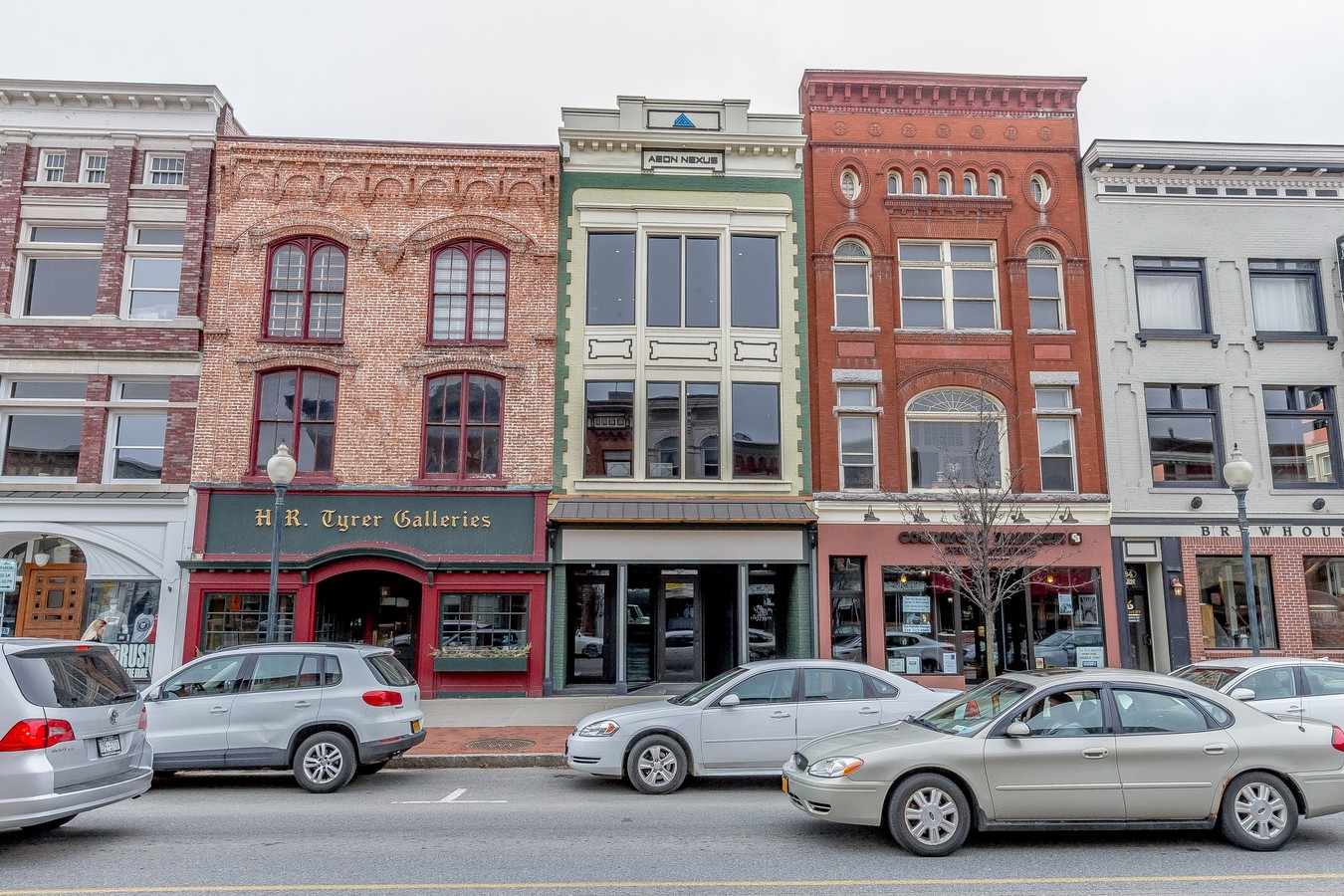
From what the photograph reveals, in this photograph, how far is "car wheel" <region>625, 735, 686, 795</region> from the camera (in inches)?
379

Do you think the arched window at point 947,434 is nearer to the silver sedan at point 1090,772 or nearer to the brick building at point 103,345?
the silver sedan at point 1090,772

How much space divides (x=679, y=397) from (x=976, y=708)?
12.0 m

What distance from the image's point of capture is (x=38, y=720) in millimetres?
6809

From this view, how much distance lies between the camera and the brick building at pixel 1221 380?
61.8 feet

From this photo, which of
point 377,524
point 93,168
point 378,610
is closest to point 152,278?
point 93,168

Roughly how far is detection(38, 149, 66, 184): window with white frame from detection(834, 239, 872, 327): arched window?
55.8 feet

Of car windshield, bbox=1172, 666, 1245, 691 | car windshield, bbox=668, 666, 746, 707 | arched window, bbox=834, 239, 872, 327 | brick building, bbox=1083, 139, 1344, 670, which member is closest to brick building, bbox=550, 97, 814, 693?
arched window, bbox=834, 239, 872, 327

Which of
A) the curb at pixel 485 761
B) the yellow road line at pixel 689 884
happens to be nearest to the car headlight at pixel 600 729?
the curb at pixel 485 761

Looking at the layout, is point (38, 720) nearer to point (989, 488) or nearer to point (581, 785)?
point (581, 785)

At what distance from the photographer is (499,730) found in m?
13.8

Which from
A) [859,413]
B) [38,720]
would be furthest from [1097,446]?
[38,720]

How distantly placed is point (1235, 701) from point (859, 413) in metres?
12.1

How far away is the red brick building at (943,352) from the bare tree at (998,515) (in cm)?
6

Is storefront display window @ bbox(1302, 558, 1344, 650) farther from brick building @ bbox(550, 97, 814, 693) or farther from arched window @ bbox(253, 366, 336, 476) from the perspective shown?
arched window @ bbox(253, 366, 336, 476)
